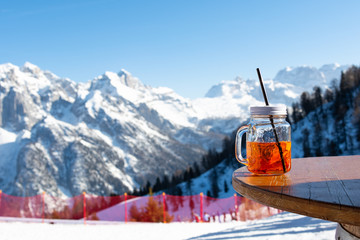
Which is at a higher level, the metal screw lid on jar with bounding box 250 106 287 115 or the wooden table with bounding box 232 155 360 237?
the metal screw lid on jar with bounding box 250 106 287 115

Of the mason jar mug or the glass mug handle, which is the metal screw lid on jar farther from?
the glass mug handle

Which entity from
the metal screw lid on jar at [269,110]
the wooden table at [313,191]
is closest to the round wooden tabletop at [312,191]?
the wooden table at [313,191]

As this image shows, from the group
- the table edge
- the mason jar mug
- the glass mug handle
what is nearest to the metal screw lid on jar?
the mason jar mug

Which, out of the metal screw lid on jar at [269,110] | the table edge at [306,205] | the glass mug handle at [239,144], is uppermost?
the metal screw lid on jar at [269,110]

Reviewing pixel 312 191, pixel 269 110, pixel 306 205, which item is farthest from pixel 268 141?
pixel 306 205

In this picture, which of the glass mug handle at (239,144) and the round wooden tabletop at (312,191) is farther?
the glass mug handle at (239,144)

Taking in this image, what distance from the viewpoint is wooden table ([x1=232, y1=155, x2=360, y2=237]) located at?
1.32 metres

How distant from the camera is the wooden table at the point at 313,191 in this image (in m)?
1.32

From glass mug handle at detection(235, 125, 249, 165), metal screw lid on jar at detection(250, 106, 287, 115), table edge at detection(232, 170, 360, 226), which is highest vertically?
metal screw lid on jar at detection(250, 106, 287, 115)

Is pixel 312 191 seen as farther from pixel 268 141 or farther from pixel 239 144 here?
pixel 239 144

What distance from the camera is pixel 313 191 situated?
155 centimetres

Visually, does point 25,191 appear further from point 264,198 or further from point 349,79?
point 264,198

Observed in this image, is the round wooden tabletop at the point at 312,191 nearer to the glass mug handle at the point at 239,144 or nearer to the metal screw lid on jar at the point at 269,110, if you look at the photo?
the glass mug handle at the point at 239,144

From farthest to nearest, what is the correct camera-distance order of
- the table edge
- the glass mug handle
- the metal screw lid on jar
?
the glass mug handle < the metal screw lid on jar < the table edge
